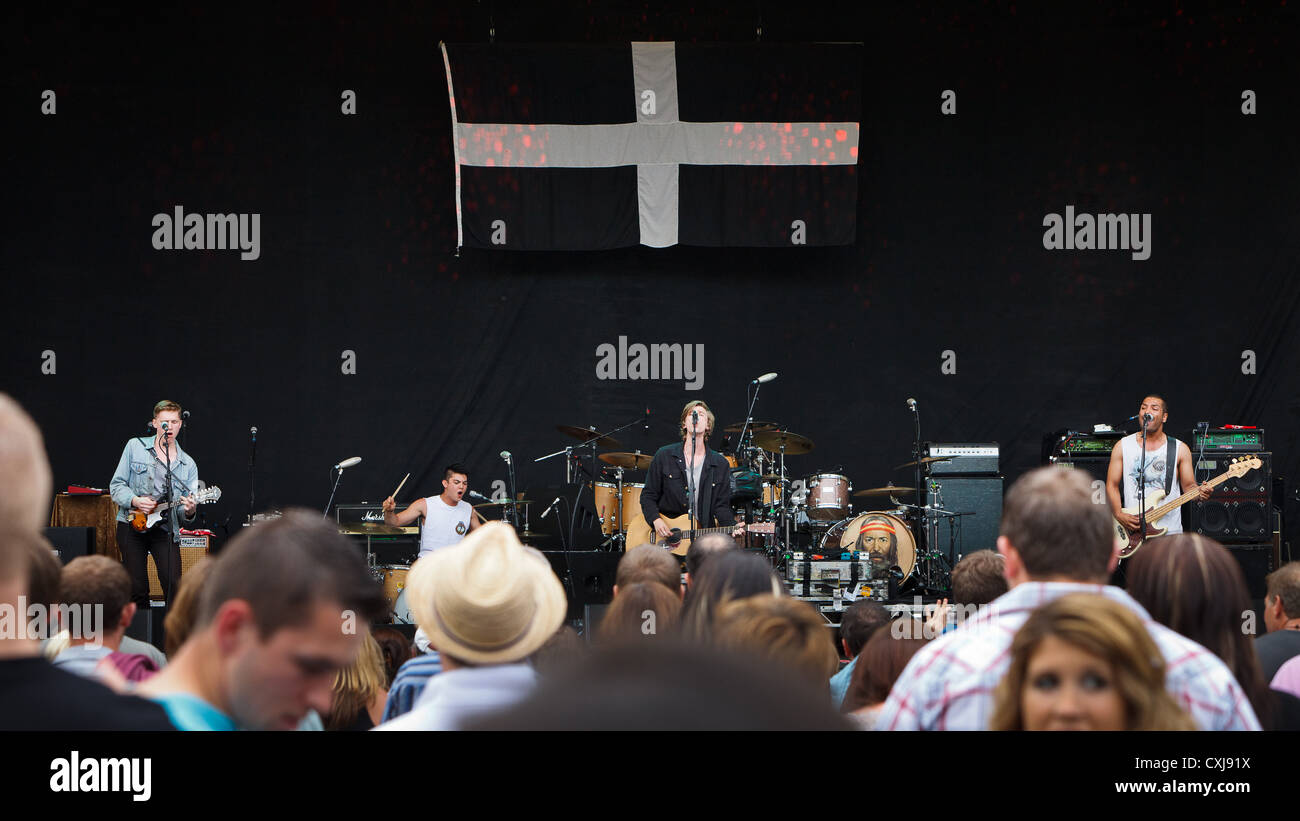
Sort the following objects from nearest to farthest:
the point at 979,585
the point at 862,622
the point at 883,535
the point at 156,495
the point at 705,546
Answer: the point at 979,585 < the point at 862,622 < the point at 705,546 < the point at 156,495 < the point at 883,535

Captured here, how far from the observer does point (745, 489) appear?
32.7 ft

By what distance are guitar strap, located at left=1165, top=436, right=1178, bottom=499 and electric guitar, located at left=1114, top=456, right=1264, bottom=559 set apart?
2.6 inches

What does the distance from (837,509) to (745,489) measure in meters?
1.21

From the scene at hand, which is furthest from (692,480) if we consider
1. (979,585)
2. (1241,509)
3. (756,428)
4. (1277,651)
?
(1277,651)

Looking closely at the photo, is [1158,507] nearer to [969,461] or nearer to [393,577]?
[969,461]

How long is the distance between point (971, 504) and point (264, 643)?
10135mm

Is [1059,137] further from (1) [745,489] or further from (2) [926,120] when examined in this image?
(1) [745,489]

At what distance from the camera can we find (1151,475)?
10.2 meters

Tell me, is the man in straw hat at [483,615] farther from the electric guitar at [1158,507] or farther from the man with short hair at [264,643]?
the electric guitar at [1158,507]

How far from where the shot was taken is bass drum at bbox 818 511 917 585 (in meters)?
10.5

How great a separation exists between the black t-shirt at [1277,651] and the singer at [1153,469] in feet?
21.9

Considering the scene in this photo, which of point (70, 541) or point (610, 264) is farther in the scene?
point (610, 264)

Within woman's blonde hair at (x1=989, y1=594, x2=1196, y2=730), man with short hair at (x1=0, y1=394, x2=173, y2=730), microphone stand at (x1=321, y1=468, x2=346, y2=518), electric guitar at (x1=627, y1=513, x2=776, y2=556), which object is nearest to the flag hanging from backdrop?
microphone stand at (x1=321, y1=468, x2=346, y2=518)
